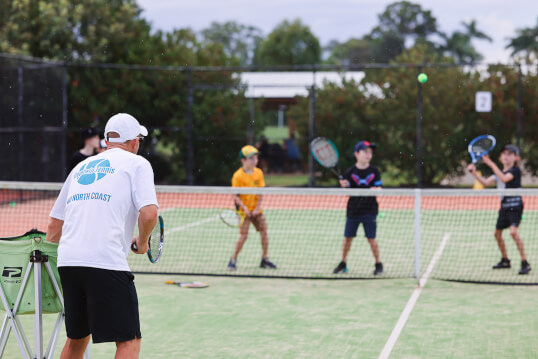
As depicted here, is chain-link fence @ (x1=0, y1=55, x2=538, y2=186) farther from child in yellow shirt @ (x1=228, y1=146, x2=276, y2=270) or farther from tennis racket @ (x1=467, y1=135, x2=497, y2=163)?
child in yellow shirt @ (x1=228, y1=146, x2=276, y2=270)

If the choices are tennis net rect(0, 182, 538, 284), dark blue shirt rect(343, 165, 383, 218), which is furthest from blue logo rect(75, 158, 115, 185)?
dark blue shirt rect(343, 165, 383, 218)

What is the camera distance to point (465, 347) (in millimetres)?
5703

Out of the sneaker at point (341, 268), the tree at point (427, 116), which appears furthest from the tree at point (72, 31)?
the sneaker at point (341, 268)

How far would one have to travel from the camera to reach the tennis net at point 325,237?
863 centimetres

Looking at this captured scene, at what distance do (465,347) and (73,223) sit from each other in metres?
3.19

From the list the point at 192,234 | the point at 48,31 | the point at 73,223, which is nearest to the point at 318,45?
the point at 48,31

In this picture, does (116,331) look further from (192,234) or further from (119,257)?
(192,234)

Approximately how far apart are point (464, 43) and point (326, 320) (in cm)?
5119

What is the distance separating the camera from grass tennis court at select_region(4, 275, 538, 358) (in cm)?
564

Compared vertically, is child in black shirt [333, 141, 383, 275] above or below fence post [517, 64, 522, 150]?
below

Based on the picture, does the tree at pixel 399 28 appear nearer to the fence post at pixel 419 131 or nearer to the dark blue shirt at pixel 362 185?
the fence post at pixel 419 131

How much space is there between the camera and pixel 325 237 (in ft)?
39.8

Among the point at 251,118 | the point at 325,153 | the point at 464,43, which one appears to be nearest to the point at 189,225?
the point at 325,153

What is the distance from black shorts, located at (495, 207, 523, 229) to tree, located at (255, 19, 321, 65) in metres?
44.2
